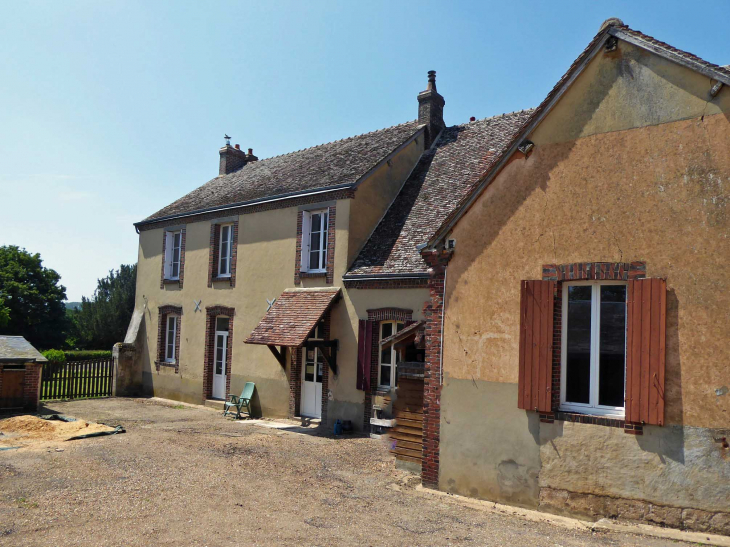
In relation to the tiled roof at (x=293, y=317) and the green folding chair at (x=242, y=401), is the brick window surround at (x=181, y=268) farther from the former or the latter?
the tiled roof at (x=293, y=317)

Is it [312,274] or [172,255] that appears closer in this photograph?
[312,274]

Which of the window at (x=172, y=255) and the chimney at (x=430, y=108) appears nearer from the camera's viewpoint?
the chimney at (x=430, y=108)

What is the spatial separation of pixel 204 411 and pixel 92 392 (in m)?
5.20

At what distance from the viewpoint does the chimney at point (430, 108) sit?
17016 mm

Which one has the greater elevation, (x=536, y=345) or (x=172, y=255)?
(x=172, y=255)

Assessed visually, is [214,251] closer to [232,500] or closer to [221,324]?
[221,324]

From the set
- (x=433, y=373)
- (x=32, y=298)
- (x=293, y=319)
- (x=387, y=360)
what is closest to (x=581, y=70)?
(x=433, y=373)

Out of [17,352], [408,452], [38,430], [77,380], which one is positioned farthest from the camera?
[77,380]

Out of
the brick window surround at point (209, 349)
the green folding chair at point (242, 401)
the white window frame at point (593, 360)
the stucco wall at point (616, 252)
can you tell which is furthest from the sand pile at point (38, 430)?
the white window frame at point (593, 360)

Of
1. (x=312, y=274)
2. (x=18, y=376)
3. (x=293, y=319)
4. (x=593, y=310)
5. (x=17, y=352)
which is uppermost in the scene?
(x=312, y=274)

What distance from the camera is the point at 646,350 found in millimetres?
6738

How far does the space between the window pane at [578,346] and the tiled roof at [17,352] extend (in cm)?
1315

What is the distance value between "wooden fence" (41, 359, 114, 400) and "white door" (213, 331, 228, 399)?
4.65 meters

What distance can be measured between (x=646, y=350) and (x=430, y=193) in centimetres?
874
